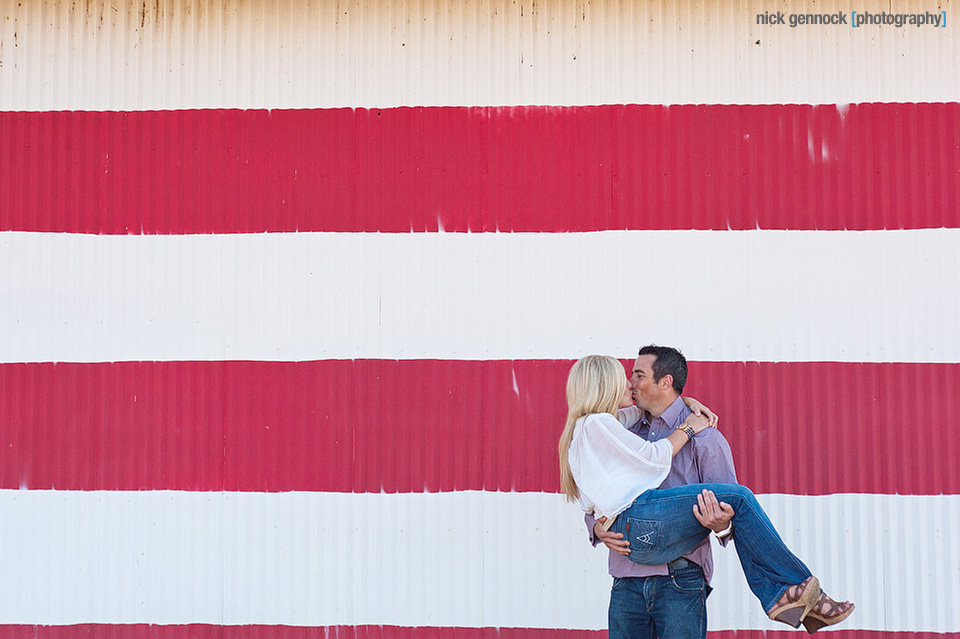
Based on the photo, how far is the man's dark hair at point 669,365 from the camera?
3.14 m

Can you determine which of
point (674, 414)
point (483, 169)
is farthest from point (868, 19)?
point (674, 414)

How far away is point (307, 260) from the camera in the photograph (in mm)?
4105

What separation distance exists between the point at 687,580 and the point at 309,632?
196 cm

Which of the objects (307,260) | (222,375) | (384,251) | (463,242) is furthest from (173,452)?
(463,242)

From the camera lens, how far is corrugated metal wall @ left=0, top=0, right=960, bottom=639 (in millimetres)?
3945

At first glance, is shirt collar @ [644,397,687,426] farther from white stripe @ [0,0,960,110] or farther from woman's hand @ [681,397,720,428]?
white stripe @ [0,0,960,110]

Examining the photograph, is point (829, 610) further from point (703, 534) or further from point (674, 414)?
point (674, 414)

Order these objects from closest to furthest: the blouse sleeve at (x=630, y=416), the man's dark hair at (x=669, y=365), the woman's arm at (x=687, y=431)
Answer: the woman's arm at (x=687, y=431) → the man's dark hair at (x=669, y=365) → the blouse sleeve at (x=630, y=416)

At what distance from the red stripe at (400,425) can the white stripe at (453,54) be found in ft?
4.37

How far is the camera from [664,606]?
291 centimetres

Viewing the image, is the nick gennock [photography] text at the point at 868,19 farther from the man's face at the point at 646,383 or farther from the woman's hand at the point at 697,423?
the woman's hand at the point at 697,423

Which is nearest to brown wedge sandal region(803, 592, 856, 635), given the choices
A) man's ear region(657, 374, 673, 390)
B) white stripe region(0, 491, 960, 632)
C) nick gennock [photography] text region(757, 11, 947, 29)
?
man's ear region(657, 374, 673, 390)

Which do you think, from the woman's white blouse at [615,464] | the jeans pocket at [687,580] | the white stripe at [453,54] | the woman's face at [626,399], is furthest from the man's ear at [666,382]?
the white stripe at [453,54]

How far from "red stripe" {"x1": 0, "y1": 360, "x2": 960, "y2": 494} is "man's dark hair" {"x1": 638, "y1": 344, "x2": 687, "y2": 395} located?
82cm
